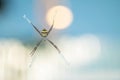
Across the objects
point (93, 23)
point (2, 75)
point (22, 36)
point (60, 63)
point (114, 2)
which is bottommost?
point (2, 75)

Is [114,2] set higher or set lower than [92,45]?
higher

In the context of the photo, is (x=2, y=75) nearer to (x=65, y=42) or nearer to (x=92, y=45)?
(x=65, y=42)

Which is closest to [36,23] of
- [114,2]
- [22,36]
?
[22,36]

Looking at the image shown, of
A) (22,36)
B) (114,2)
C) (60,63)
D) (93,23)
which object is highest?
(114,2)

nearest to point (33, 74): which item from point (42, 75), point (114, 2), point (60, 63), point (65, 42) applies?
point (42, 75)

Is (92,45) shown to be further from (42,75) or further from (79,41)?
(42,75)

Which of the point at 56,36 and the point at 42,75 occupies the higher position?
the point at 56,36
